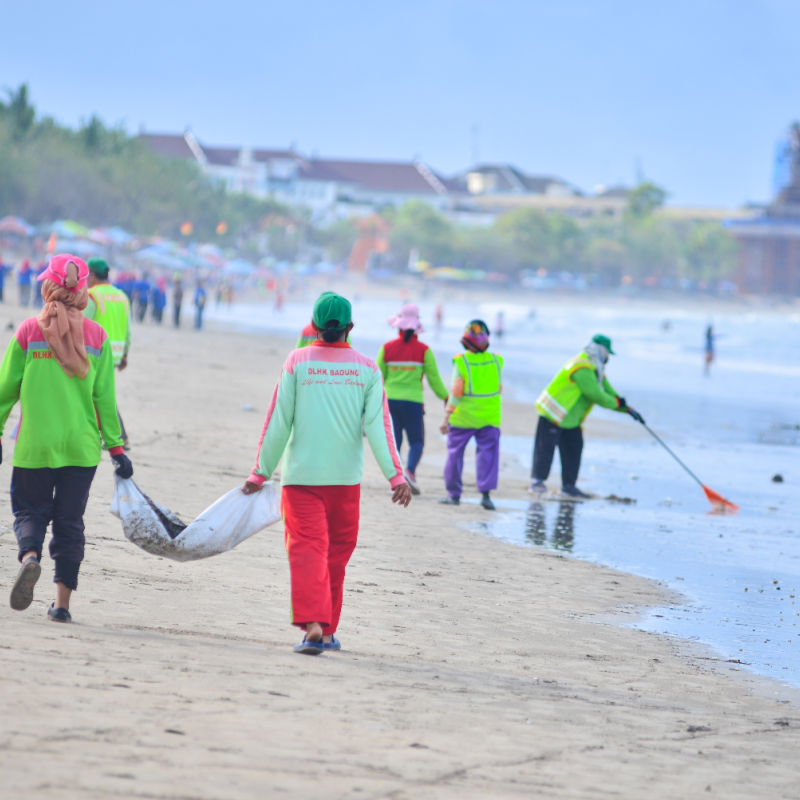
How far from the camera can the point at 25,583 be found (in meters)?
5.33

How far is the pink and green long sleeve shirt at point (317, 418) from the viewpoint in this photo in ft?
18.2

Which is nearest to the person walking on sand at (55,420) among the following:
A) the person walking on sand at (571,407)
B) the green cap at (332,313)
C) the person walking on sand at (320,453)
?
the person walking on sand at (320,453)

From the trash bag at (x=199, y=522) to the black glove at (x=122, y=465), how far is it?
6 cm

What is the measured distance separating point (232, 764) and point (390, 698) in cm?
113

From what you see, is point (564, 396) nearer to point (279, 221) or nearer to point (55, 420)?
point (55, 420)

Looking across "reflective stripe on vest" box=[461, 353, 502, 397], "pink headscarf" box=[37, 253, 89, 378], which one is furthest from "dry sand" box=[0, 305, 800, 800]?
"reflective stripe on vest" box=[461, 353, 502, 397]

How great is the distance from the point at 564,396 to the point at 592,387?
0.32m

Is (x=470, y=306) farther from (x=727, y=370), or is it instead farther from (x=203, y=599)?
(x=203, y=599)

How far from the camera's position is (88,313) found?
10.2 meters

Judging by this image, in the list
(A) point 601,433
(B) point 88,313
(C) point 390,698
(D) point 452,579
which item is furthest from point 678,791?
(A) point 601,433

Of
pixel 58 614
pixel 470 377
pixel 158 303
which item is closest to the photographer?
pixel 58 614

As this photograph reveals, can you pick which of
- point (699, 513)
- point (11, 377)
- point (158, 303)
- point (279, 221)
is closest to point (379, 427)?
point (11, 377)

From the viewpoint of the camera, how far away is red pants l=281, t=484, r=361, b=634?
5488 millimetres

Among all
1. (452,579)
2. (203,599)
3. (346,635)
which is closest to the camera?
(346,635)
